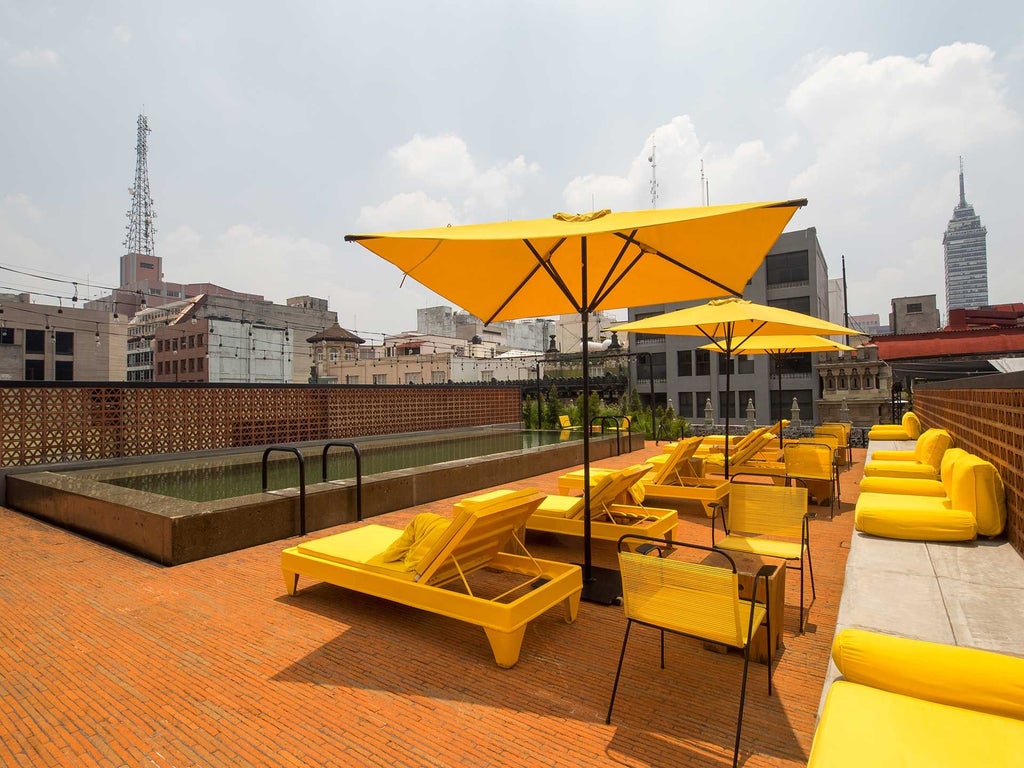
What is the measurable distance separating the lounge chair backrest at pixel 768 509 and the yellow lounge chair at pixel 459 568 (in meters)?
1.64

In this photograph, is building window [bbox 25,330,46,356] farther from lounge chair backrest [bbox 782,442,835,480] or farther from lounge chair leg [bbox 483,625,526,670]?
lounge chair leg [bbox 483,625,526,670]

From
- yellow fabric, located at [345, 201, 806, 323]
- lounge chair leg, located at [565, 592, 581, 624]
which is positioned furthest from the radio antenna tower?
lounge chair leg, located at [565, 592, 581, 624]

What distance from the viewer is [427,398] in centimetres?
2005

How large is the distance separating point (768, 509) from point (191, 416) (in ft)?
43.5

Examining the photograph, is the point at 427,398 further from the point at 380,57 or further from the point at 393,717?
the point at 393,717

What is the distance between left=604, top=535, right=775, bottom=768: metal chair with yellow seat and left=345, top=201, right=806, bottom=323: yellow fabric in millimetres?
1992

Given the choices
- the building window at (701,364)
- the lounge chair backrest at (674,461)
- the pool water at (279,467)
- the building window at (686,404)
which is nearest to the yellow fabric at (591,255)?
the lounge chair backrest at (674,461)

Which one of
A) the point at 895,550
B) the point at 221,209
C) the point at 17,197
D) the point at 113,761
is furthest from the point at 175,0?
the point at 17,197

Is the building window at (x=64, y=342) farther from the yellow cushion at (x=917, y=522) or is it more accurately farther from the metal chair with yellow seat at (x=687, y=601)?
the yellow cushion at (x=917, y=522)

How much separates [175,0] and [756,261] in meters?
10.2

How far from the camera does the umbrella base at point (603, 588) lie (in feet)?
14.8

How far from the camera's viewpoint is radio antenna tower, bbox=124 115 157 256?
332ft

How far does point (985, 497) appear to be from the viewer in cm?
471

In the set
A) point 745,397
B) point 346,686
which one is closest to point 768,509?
point 346,686
